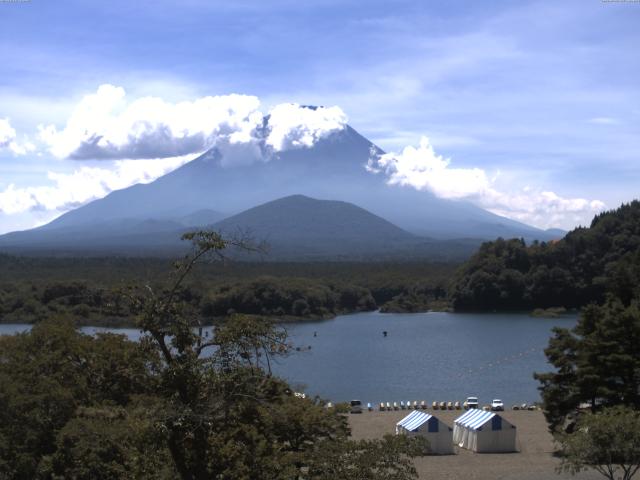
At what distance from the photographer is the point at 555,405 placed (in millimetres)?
16484

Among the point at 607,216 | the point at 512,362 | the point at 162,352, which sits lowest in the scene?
the point at 512,362

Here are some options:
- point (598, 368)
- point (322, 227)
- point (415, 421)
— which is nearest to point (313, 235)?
point (322, 227)

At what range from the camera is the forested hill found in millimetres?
52500

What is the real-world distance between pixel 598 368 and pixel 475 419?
2881mm

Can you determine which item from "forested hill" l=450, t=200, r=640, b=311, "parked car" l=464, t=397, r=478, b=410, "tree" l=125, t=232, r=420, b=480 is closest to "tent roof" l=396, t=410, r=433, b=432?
"parked car" l=464, t=397, r=478, b=410

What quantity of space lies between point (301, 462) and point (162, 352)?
193 centimetres

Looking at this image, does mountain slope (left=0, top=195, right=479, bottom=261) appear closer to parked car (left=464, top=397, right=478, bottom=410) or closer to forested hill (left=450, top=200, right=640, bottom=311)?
forested hill (left=450, top=200, right=640, bottom=311)

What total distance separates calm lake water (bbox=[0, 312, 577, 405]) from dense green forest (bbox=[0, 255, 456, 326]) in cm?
224

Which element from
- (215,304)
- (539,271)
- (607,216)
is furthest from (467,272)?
(215,304)

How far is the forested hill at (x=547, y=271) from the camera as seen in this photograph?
5250 centimetres

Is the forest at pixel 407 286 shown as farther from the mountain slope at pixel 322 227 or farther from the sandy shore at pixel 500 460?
the mountain slope at pixel 322 227

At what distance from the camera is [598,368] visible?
52.5 feet

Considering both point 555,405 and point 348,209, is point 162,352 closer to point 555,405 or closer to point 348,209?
point 555,405

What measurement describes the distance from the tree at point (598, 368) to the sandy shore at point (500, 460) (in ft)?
2.83
